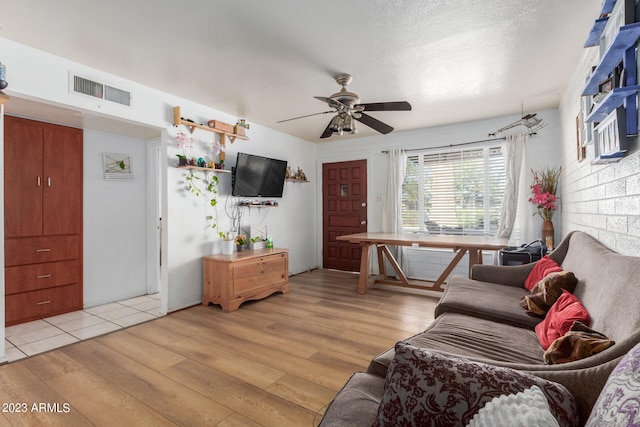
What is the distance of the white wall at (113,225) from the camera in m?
3.96

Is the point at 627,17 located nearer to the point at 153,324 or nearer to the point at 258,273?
the point at 258,273

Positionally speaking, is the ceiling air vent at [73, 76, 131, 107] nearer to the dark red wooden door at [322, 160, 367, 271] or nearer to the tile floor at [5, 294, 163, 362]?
the tile floor at [5, 294, 163, 362]

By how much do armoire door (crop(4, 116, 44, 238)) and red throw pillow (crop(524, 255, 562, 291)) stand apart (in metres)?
4.92

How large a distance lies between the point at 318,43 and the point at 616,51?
5.97 feet

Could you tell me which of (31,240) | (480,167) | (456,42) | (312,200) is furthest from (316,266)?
(456,42)

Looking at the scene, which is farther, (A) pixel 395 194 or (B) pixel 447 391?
(A) pixel 395 194

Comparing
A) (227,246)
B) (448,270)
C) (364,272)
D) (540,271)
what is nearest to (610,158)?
(540,271)

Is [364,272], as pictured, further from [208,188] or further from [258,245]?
[208,188]

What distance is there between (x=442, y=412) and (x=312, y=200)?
5447 millimetres

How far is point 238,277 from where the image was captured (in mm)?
3762

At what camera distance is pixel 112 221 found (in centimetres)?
417

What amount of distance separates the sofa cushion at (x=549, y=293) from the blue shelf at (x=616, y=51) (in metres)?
1.14

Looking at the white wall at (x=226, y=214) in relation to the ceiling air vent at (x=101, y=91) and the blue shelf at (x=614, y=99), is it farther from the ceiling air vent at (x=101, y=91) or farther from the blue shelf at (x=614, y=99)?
the blue shelf at (x=614, y=99)

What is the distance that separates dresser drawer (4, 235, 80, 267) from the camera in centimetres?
332
